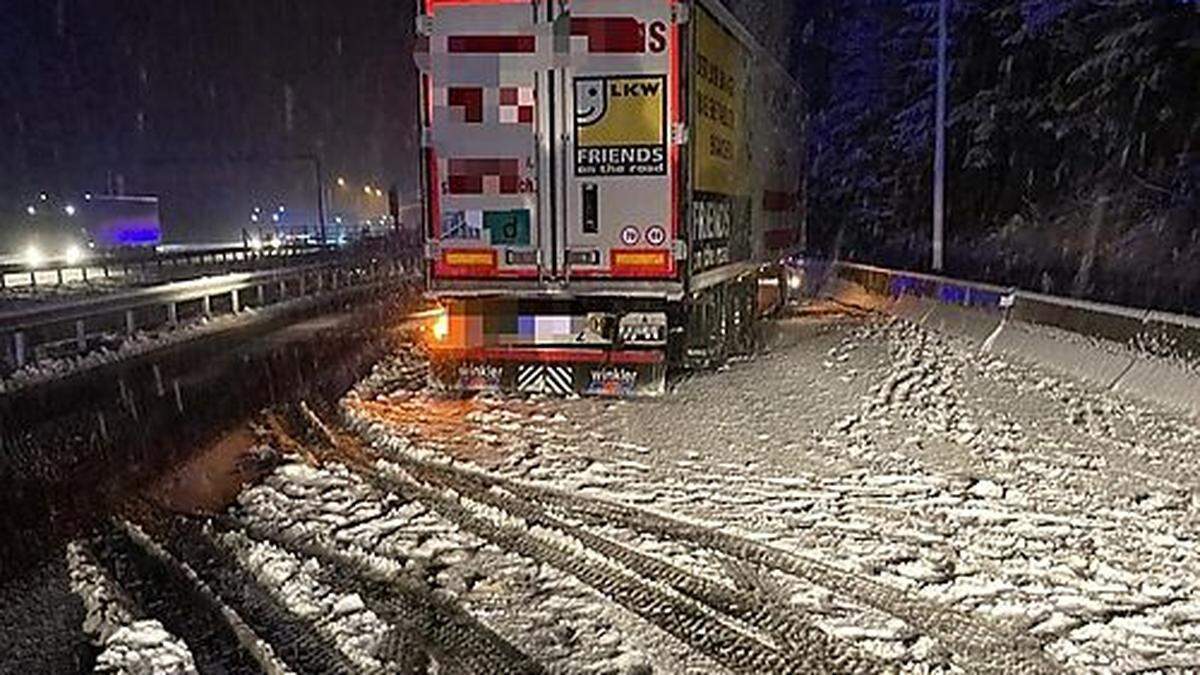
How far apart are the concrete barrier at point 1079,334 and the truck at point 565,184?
4.58 m

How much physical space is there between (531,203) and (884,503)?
5111mm

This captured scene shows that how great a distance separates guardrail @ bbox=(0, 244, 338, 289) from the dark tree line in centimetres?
2244

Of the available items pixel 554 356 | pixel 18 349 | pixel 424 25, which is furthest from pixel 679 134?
pixel 18 349

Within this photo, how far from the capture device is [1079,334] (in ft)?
41.2

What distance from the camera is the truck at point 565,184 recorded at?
1038cm

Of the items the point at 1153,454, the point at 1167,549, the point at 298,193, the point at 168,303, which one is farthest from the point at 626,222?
the point at 298,193

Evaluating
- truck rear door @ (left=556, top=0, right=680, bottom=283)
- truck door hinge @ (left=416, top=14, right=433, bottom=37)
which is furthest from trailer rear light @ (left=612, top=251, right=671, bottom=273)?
truck door hinge @ (left=416, top=14, right=433, bottom=37)

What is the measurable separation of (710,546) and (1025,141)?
25.6 m

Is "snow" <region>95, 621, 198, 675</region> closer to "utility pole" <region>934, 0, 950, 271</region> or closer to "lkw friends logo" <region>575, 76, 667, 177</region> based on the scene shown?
"lkw friends logo" <region>575, 76, 667, 177</region>

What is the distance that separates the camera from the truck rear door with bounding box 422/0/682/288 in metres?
10.4

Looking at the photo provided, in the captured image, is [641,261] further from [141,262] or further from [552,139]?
[141,262]

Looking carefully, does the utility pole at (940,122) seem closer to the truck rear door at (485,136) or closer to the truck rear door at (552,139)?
the truck rear door at (552,139)

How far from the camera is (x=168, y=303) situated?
1991 cm

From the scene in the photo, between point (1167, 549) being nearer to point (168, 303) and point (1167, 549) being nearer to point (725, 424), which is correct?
point (725, 424)
